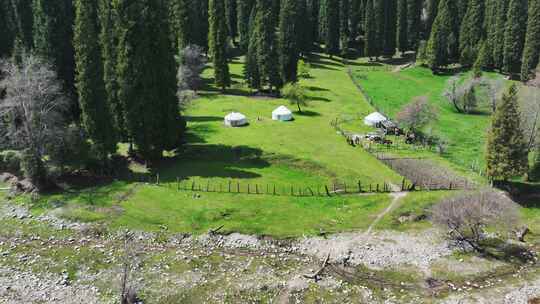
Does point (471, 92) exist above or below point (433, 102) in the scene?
above

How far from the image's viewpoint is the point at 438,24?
9562 cm

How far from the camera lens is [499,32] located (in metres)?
90.3

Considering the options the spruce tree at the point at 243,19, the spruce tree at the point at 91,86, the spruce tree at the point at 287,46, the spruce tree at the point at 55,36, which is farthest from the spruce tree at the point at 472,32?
the spruce tree at the point at 91,86

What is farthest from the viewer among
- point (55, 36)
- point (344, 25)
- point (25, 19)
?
point (344, 25)

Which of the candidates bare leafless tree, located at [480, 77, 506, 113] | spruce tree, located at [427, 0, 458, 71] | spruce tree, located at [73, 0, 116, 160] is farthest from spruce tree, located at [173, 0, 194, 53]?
spruce tree, located at [427, 0, 458, 71]

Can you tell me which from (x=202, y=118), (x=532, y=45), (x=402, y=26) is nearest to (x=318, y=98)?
(x=202, y=118)

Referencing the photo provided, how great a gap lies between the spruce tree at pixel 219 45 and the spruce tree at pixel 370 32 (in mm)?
41318

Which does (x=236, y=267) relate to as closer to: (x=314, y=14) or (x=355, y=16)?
(x=314, y=14)

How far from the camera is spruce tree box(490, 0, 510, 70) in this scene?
89.6 meters

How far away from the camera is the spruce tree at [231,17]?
10638 centimetres

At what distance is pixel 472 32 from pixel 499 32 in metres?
6.98

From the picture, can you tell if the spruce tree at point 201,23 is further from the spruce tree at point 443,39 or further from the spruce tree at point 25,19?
the spruce tree at point 443,39

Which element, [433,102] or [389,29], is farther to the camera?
[389,29]

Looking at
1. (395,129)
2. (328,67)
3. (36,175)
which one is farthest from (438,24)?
(36,175)
